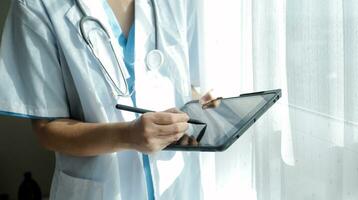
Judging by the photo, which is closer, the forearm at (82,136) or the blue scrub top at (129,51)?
the forearm at (82,136)

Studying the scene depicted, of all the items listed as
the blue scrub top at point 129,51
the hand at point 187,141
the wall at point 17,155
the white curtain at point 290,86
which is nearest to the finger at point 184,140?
the hand at point 187,141

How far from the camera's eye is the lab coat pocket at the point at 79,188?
0.72 meters

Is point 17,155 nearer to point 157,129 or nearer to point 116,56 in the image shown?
point 116,56

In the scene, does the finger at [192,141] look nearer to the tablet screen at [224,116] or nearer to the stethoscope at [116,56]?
the tablet screen at [224,116]

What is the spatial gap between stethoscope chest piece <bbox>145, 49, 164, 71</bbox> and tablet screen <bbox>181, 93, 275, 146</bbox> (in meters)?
0.11

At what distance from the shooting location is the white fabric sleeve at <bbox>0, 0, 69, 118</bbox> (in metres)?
0.69

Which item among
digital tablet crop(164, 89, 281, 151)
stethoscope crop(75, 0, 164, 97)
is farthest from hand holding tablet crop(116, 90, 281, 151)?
stethoscope crop(75, 0, 164, 97)

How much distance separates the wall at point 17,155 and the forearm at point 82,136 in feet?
3.66

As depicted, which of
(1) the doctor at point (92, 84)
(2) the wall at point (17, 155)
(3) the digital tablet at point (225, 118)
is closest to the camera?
(3) the digital tablet at point (225, 118)

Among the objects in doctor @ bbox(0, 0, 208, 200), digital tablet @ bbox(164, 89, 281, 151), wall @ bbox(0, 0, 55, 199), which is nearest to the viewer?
digital tablet @ bbox(164, 89, 281, 151)

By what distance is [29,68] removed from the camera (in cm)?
70

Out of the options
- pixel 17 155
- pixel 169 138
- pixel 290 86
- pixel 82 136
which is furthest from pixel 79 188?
pixel 17 155

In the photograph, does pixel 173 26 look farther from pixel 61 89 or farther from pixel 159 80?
pixel 61 89

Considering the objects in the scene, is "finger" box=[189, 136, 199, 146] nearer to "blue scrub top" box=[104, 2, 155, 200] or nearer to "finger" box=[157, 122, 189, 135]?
"finger" box=[157, 122, 189, 135]
